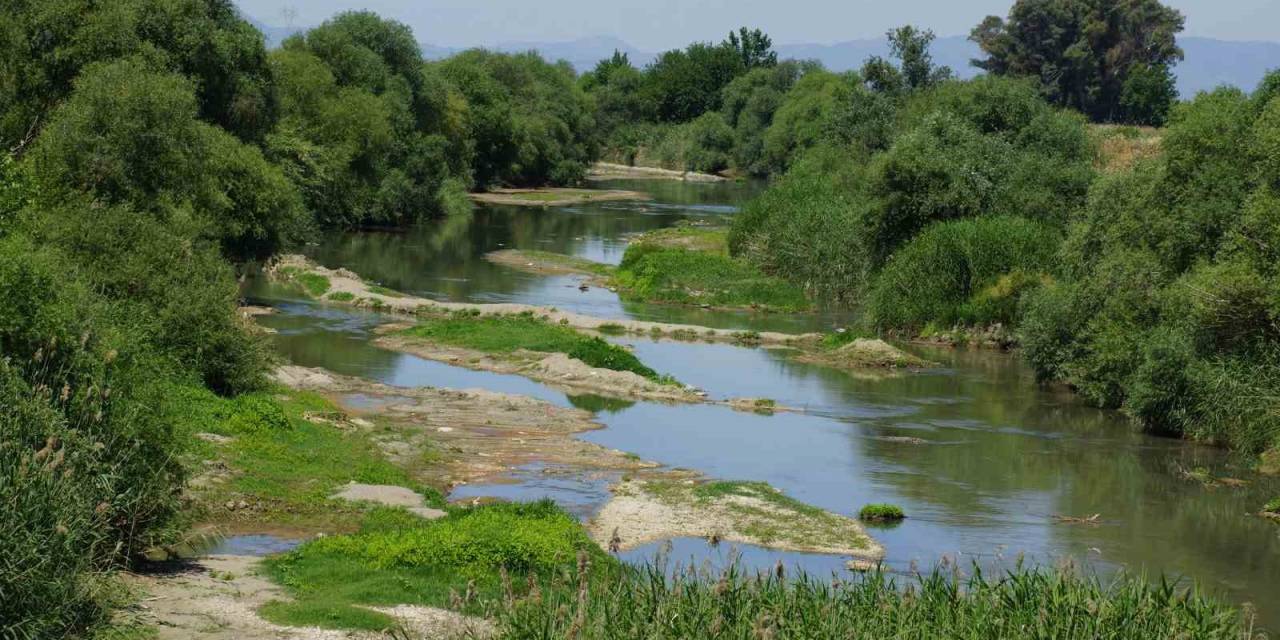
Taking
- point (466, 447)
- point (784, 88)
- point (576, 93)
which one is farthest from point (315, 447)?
point (784, 88)

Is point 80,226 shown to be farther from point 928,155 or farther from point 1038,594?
point 928,155

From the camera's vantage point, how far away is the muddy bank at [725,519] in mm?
26516

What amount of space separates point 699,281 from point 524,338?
Answer: 18.2 m

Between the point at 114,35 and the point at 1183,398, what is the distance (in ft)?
113

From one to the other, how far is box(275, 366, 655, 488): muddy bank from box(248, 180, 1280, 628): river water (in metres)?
1.09

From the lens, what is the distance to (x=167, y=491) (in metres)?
20.7

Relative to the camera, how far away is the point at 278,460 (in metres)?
28.7

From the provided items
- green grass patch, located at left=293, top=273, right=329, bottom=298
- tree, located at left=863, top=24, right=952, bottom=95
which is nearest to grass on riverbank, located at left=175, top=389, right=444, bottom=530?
green grass patch, located at left=293, top=273, right=329, bottom=298

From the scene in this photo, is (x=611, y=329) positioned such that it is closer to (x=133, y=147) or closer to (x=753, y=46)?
(x=133, y=147)

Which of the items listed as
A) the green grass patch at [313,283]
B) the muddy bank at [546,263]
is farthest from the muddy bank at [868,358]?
the green grass patch at [313,283]

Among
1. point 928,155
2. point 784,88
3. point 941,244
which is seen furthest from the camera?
point 784,88

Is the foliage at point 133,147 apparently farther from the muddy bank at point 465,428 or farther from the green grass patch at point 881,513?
the green grass patch at point 881,513

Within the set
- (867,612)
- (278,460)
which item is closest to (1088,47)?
(278,460)

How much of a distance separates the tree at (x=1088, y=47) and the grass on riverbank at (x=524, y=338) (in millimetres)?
84546
